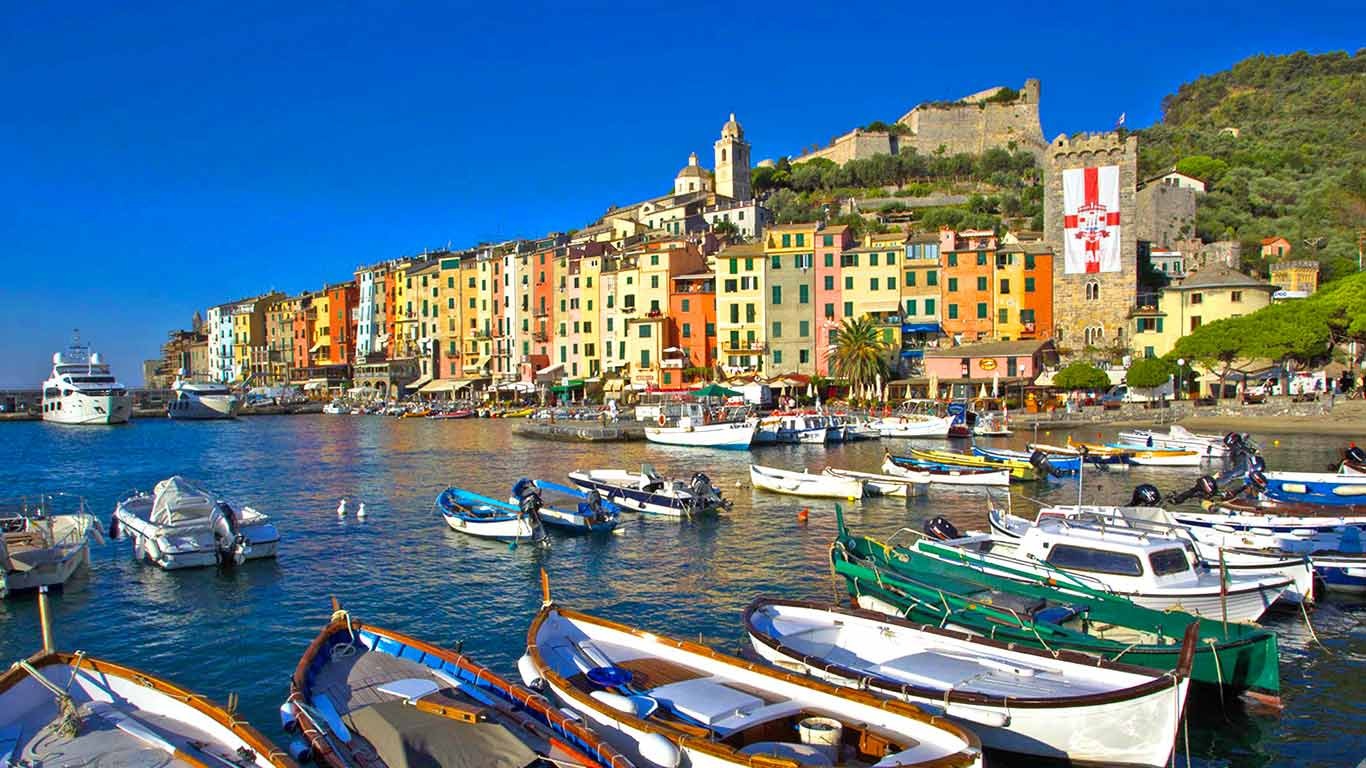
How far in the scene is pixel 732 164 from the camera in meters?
125

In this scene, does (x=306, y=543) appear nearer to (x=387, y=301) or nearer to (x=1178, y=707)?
(x=1178, y=707)

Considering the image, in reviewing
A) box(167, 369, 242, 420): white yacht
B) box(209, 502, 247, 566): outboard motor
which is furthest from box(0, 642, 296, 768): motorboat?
box(167, 369, 242, 420): white yacht

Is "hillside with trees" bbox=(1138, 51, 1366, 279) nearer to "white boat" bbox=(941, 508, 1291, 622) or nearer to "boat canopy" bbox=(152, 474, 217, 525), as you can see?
"white boat" bbox=(941, 508, 1291, 622)

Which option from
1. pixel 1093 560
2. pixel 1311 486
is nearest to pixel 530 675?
pixel 1093 560

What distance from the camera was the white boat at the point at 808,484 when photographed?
1363 inches

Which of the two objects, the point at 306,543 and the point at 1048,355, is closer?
the point at 306,543

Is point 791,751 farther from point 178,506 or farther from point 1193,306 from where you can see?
point 1193,306

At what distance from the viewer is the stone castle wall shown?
71.9m

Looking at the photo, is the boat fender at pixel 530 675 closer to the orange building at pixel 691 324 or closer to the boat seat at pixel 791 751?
the boat seat at pixel 791 751

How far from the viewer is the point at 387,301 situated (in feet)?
373

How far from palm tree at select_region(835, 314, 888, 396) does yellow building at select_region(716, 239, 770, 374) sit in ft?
31.0

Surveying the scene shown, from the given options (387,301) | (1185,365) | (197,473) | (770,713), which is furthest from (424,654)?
(387,301)

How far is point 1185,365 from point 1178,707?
61.0 meters

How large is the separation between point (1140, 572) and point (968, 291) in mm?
59052
